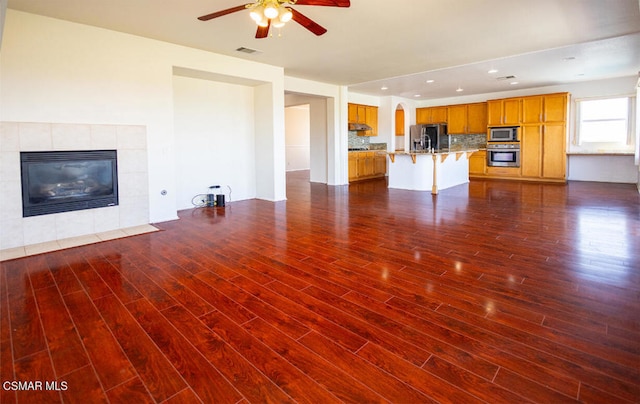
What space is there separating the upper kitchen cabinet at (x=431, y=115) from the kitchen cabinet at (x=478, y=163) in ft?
5.05

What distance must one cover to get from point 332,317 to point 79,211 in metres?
3.87

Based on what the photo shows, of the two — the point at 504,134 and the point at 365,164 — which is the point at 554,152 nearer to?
the point at 504,134

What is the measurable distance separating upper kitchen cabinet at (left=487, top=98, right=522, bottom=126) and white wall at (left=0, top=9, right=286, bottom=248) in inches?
275

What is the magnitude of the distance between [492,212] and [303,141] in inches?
397

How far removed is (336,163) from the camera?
364 inches

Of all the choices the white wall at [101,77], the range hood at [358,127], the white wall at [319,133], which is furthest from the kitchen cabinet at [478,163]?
the white wall at [101,77]

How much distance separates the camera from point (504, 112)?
9930 millimetres

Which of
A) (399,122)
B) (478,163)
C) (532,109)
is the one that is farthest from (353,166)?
(532,109)

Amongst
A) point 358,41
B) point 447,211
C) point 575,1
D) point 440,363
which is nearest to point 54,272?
point 440,363

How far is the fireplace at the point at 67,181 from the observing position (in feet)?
13.7

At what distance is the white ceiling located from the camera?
404 cm

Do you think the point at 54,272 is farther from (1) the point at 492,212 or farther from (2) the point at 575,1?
(2) the point at 575,1

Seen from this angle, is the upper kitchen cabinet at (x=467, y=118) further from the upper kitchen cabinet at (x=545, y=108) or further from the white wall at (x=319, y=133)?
the white wall at (x=319, y=133)

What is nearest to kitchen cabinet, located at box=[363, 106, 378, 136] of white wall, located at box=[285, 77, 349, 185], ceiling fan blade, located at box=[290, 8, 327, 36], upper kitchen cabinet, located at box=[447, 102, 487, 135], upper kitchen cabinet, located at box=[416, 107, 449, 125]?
white wall, located at box=[285, 77, 349, 185]
